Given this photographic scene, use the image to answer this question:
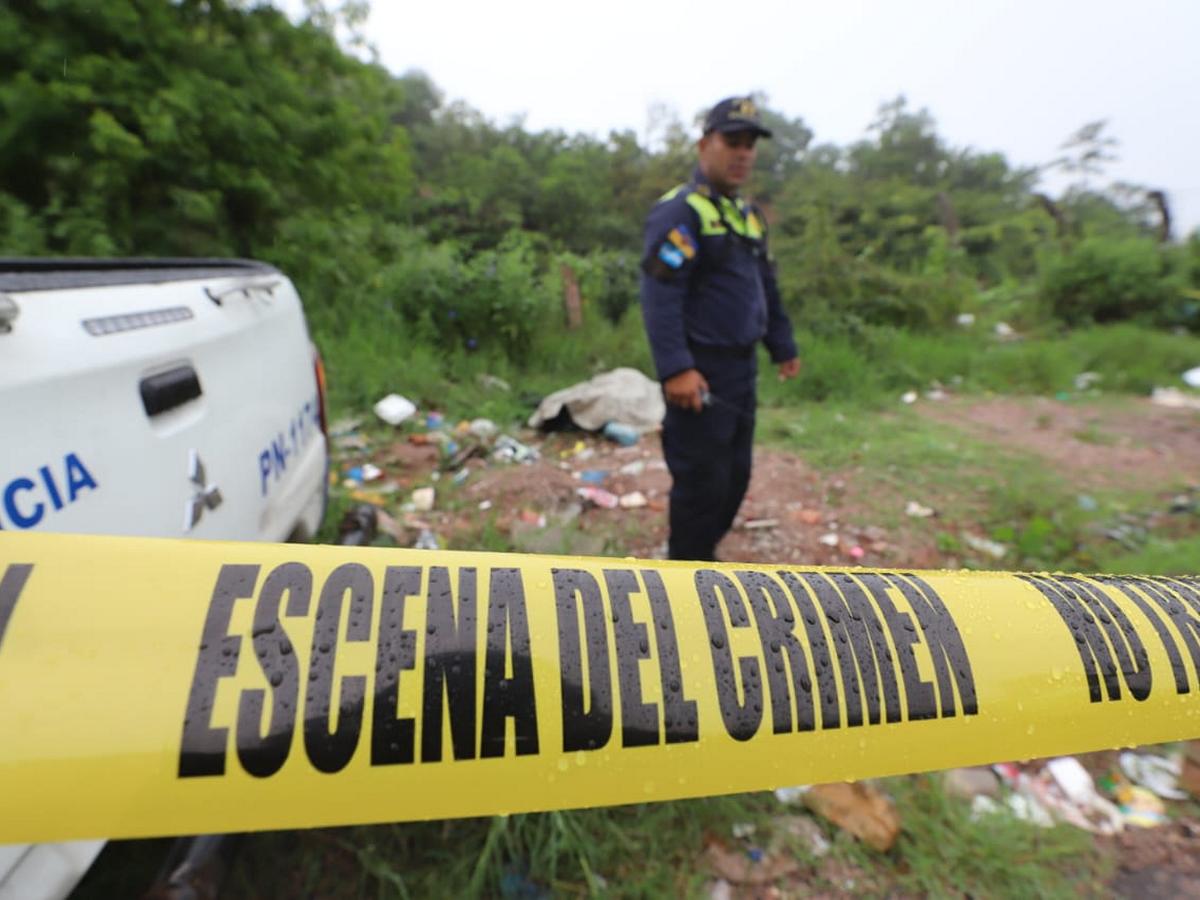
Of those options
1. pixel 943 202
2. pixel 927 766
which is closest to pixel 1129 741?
pixel 927 766

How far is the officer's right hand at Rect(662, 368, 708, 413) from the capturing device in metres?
2.05

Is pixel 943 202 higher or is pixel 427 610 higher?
pixel 943 202

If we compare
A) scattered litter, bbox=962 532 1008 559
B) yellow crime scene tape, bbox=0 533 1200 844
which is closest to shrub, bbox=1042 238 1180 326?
scattered litter, bbox=962 532 1008 559

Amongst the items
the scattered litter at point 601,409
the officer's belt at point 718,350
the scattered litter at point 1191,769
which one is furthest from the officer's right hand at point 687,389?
the scattered litter at point 601,409

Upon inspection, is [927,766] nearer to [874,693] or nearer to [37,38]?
[874,693]

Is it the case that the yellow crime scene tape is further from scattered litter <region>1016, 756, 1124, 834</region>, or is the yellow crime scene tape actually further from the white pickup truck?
scattered litter <region>1016, 756, 1124, 834</region>

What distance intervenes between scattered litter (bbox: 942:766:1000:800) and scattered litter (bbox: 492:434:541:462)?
264 centimetres

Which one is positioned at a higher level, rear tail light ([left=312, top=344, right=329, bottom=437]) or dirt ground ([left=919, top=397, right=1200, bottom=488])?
rear tail light ([left=312, top=344, right=329, bottom=437])

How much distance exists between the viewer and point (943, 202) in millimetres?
14461

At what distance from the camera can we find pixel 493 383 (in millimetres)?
4781

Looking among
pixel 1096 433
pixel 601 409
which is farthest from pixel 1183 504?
pixel 601 409

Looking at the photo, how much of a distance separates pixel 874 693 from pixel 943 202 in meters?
17.2

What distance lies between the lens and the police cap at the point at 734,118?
2092 mm

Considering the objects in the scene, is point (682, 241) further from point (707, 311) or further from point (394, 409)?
point (394, 409)
